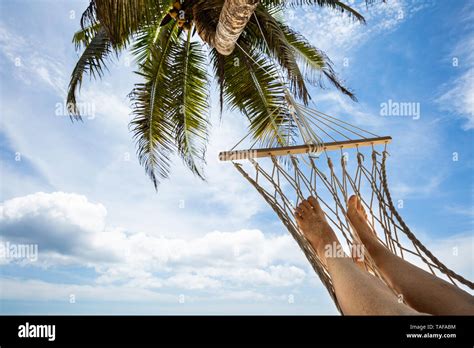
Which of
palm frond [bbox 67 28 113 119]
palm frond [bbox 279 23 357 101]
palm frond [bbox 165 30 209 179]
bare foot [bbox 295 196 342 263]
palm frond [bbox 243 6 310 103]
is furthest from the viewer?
palm frond [bbox 165 30 209 179]

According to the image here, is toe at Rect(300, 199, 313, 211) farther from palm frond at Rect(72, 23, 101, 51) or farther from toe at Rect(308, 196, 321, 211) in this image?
palm frond at Rect(72, 23, 101, 51)

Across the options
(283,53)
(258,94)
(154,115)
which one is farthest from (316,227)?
(154,115)

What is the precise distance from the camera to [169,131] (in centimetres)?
365

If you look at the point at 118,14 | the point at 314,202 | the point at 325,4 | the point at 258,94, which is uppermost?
the point at 325,4

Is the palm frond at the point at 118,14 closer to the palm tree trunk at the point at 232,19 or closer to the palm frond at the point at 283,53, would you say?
the palm tree trunk at the point at 232,19

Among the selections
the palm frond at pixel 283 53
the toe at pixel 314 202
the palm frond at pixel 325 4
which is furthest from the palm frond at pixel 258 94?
the toe at pixel 314 202

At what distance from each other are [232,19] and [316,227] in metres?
1.07

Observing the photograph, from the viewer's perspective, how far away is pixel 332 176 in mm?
1847

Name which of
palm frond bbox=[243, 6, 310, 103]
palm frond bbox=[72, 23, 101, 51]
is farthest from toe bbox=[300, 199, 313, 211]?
palm frond bbox=[72, 23, 101, 51]

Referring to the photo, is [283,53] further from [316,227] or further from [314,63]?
[316,227]

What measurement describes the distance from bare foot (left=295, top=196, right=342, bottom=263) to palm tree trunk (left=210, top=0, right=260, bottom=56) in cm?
91

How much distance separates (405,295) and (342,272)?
0.23 m

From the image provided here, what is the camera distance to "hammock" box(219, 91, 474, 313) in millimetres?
1660

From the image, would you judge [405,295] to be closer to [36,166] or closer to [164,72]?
[164,72]
